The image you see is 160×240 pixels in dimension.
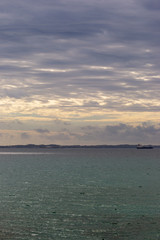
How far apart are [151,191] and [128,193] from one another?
6277 millimetres

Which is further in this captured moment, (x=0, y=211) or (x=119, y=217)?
(x=0, y=211)

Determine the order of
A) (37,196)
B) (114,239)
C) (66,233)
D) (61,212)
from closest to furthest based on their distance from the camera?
(114,239) < (66,233) < (61,212) < (37,196)

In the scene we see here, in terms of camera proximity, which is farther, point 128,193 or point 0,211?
point 128,193

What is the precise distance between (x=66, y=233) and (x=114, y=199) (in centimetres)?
2427

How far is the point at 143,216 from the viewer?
50.3m

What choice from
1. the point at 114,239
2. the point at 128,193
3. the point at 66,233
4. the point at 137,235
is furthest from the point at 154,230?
the point at 128,193

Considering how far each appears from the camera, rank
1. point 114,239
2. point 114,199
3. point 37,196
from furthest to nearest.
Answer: point 37,196, point 114,199, point 114,239

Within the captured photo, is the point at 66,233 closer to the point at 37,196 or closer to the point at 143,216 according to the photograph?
the point at 143,216

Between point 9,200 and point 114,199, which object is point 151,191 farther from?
point 9,200

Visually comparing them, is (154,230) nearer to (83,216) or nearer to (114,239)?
(114,239)

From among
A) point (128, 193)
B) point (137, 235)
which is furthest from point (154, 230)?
point (128, 193)

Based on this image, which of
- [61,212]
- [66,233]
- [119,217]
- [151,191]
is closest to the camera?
[66,233]

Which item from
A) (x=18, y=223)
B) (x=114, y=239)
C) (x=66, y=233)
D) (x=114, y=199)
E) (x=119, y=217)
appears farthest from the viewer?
(x=114, y=199)

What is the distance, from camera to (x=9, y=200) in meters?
65.0
